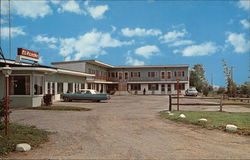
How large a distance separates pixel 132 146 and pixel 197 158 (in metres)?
1.98

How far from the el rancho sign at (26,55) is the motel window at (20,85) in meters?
2.10

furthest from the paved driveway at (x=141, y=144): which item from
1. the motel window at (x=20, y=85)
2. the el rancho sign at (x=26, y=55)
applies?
the el rancho sign at (x=26, y=55)

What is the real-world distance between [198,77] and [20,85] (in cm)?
5916

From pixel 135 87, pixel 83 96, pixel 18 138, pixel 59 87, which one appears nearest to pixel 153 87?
pixel 135 87

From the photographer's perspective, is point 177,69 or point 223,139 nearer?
point 223,139

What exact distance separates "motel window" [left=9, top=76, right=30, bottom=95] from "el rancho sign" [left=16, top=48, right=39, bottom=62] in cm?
210

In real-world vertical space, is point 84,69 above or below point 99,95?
above

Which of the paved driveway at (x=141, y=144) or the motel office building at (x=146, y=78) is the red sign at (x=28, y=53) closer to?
the paved driveway at (x=141, y=144)

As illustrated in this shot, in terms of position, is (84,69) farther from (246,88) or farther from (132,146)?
(132,146)

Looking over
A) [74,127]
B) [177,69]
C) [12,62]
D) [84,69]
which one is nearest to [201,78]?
[177,69]

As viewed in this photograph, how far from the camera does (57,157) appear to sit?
5961 millimetres

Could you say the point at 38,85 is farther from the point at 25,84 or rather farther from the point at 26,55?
the point at 26,55

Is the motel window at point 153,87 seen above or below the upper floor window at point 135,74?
below

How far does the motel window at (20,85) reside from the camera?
19250 mm
